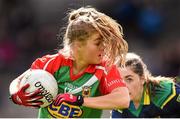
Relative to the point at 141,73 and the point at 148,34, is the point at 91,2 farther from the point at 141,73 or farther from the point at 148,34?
the point at 141,73

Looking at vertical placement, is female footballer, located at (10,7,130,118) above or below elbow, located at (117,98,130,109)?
above

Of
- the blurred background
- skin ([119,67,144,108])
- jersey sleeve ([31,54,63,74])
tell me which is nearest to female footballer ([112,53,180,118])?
skin ([119,67,144,108])

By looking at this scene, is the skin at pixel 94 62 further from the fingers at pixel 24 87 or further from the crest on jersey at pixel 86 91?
the fingers at pixel 24 87

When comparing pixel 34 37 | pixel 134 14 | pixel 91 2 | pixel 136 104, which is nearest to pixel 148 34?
pixel 134 14

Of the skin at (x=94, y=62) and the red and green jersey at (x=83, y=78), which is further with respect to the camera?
the red and green jersey at (x=83, y=78)

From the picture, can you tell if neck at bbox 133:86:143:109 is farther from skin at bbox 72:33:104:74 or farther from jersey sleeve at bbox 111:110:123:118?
skin at bbox 72:33:104:74

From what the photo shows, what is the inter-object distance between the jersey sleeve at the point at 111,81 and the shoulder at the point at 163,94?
3.90 ft

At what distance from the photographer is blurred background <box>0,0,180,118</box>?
9.69 m

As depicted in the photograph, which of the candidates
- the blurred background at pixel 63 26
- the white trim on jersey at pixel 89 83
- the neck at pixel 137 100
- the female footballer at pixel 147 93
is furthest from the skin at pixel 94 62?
the blurred background at pixel 63 26

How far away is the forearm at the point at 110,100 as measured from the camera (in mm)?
4539

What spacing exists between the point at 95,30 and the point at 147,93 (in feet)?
4.70

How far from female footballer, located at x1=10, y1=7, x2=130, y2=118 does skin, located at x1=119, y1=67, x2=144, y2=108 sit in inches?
41.7

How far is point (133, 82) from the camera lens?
5902 millimetres

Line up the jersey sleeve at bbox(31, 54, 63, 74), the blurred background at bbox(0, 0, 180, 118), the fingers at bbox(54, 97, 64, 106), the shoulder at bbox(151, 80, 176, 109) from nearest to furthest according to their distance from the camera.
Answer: the fingers at bbox(54, 97, 64, 106) < the jersey sleeve at bbox(31, 54, 63, 74) < the shoulder at bbox(151, 80, 176, 109) < the blurred background at bbox(0, 0, 180, 118)
